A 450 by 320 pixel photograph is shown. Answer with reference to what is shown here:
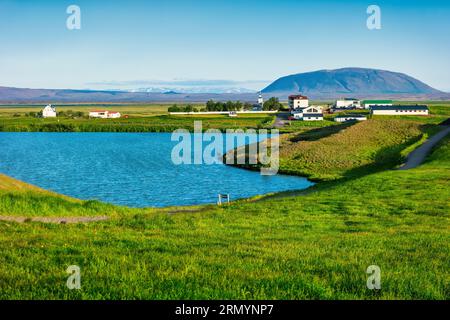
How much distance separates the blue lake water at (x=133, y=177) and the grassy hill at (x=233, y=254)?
25.6 meters

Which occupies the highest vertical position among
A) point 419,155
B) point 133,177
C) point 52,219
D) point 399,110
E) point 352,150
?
point 399,110

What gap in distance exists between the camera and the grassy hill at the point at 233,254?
9430 millimetres

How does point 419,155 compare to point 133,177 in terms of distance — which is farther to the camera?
point 133,177

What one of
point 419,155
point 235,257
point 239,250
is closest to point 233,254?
point 235,257

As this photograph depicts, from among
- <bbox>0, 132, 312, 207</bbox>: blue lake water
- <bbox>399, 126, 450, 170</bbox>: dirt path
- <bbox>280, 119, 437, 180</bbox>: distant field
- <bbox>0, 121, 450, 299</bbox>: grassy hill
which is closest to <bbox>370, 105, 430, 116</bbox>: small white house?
<bbox>280, 119, 437, 180</bbox>: distant field

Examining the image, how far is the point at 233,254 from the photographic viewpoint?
43.8ft

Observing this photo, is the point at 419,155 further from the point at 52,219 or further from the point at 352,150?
the point at 52,219

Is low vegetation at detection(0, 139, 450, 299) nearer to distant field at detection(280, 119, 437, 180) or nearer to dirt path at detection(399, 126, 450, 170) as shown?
dirt path at detection(399, 126, 450, 170)

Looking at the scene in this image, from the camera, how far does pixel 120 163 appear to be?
282ft

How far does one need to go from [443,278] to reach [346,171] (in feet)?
210

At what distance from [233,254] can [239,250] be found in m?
0.70

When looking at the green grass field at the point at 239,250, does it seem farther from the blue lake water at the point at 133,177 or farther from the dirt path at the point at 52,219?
the blue lake water at the point at 133,177
